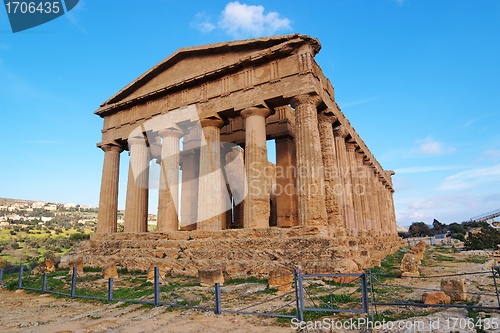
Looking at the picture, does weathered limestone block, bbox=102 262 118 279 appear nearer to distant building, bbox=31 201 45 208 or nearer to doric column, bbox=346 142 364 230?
doric column, bbox=346 142 364 230

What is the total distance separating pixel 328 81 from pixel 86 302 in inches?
563

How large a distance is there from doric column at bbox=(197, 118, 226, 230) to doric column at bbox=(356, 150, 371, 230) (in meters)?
9.55

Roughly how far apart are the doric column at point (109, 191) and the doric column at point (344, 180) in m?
13.4

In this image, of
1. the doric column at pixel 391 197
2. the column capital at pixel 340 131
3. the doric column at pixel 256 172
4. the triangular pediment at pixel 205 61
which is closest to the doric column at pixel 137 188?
the triangular pediment at pixel 205 61

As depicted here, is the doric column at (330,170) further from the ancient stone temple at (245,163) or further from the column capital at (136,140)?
the column capital at (136,140)

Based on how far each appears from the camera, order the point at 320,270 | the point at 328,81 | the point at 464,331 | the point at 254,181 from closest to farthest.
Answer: the point at 464,331, the point at 320,270, the point at 254,181, the point at 328,81

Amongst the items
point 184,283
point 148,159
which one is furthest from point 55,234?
point 184,283

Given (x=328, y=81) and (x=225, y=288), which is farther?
(x=328, y=81)

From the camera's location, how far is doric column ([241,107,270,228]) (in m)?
13.6

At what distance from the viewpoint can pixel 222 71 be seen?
1559cm

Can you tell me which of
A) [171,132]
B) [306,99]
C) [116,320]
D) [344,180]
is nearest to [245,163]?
[306,99]

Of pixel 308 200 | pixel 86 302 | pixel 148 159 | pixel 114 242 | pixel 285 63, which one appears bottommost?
pixel 86 302

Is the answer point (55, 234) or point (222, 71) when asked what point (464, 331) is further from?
point (55, 234)

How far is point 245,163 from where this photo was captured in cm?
1425
